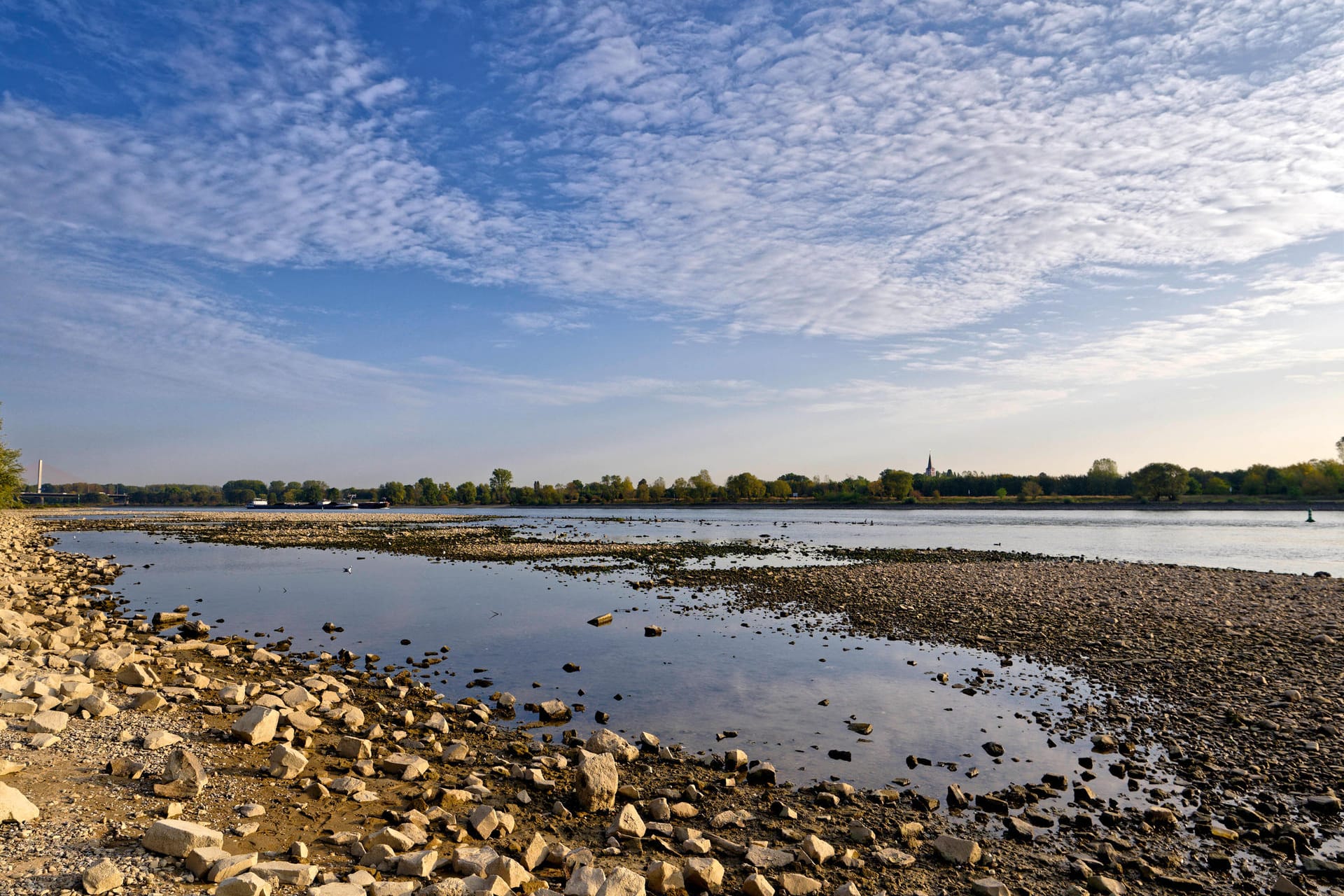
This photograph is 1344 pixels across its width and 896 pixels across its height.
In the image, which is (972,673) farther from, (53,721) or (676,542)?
(676,542)

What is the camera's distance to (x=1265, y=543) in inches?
2381

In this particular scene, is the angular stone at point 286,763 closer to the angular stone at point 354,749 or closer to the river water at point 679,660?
the angular stone at point 354,749

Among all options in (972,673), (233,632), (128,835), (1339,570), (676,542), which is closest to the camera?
(128,835)

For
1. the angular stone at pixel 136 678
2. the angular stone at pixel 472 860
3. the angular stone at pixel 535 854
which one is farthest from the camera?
the angular stone at pixel 136 678

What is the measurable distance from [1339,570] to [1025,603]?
2586cm

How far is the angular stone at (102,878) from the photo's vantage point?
19.5ft

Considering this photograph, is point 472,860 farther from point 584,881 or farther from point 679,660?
point 679,660

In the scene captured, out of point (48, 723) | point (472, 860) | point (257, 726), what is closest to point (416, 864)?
point (472, 860)

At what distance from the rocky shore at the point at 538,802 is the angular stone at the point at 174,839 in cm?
2

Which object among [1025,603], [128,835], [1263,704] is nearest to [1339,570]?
[1025,603]

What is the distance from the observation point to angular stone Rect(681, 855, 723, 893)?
24.9 feet

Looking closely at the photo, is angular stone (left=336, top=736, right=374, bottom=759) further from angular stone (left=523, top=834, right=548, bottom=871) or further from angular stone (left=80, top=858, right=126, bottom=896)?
angular stone (left=80, top=858, right=126, bottom=896)

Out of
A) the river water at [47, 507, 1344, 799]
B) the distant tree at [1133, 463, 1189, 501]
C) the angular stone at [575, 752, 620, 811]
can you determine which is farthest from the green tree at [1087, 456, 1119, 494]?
the angular stone at [575, 752, 620, 811]

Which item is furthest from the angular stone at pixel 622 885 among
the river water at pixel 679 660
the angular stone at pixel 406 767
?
the river water at pixel 679 660
